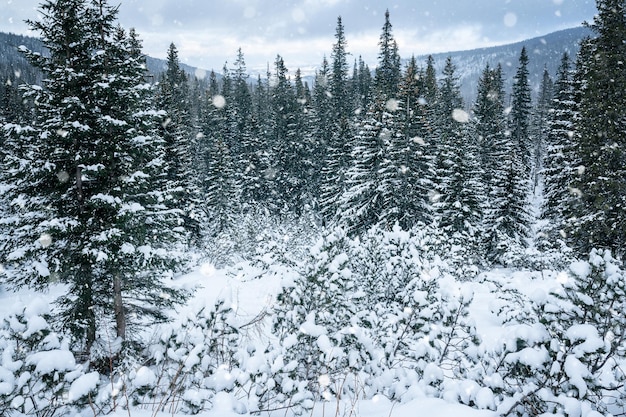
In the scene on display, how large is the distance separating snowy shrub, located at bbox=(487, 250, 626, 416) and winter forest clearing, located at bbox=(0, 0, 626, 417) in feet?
0.07

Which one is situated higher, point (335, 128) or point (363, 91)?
point (363, 91)

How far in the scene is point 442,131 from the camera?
37.0 m

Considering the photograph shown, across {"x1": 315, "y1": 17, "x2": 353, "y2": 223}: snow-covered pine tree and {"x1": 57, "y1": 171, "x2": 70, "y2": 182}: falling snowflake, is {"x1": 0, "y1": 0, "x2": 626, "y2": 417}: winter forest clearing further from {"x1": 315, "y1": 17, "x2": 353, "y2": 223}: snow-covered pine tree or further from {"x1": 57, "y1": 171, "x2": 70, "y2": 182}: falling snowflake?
{"x1": 315, "y1": 17, "x2": 353, "y2": 223}: snow-covered pine tree

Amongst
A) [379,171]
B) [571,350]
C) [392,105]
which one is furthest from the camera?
[392,105]

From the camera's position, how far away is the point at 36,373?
→ 2930 millimetres

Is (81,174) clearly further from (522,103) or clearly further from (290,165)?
(522,103)

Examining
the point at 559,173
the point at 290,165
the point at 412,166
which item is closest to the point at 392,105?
the point at 412,166

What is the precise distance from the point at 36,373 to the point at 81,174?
748 centimetres

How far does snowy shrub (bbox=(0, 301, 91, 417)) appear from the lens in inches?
113

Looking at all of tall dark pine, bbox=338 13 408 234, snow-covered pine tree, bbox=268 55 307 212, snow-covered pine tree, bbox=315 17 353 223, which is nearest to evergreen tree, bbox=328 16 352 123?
snow-covered pine tree, bbox=315 17 353 223

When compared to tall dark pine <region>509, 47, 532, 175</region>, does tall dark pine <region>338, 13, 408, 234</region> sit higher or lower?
lower

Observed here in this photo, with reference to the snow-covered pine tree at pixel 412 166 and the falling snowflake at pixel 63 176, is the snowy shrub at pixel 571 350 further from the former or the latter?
the snow-covered pine tree at pixel 412 166

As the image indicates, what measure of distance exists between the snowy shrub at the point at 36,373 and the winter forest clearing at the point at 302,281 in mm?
17

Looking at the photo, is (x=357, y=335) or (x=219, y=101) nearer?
(x=357, y=335)
